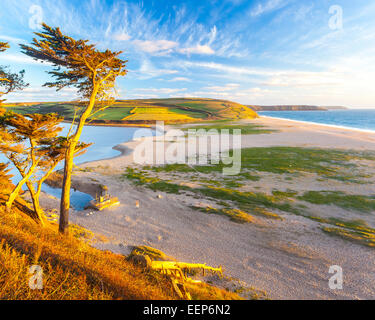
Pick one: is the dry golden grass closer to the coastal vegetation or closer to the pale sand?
the pale sand

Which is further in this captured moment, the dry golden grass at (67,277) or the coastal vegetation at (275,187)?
the coastal vegetation at (275,187)

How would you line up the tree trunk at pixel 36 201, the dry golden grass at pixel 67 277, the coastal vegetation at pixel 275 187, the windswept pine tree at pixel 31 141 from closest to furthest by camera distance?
the dry golden grass at pixel 67 277, the windswept pine tree at pixel 31 141, the tree trunk at pixel 36 201, the coastal vegetation at pixel 275 187

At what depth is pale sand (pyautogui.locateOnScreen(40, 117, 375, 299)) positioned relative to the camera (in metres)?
9.19

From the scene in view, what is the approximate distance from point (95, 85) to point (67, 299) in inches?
430

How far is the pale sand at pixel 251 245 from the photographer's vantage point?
9.19 m

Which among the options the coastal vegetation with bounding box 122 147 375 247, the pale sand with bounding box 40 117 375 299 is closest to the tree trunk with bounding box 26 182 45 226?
the pale sand with bounding box 40 117 375 299

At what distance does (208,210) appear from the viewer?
16.5 m

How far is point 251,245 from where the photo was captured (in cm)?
1207

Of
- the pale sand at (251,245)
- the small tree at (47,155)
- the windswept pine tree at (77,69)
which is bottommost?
the pale sand at (251,245)

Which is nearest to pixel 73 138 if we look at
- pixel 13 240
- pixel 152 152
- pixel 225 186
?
pixel 13 240

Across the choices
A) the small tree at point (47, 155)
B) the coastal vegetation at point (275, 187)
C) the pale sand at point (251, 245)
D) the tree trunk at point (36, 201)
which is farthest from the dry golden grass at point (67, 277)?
the coastal vegetation at point (275, 187)

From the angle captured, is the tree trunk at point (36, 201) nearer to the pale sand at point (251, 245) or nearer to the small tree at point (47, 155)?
the small tree at point (47, 155)
